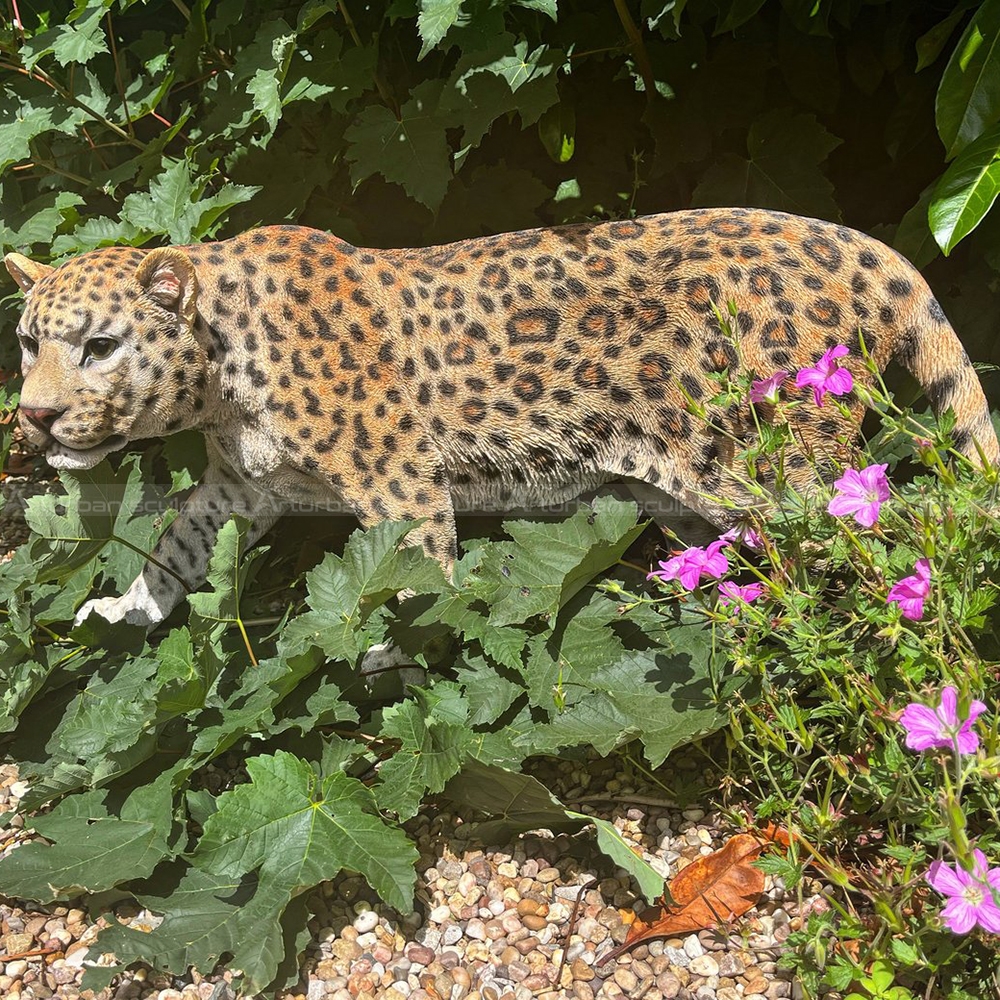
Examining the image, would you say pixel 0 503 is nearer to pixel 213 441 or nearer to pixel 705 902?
pixel 213 441

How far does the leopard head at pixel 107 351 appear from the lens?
379cm

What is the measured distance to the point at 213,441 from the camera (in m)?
4.29

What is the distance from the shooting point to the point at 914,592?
105 inches

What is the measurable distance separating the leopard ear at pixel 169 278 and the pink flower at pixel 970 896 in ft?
9.21

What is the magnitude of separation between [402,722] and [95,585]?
193 centimetres

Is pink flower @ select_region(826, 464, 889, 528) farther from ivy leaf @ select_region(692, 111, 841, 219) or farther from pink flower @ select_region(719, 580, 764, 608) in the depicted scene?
ivy leaf @ select_region(692, 111, 841, 219)

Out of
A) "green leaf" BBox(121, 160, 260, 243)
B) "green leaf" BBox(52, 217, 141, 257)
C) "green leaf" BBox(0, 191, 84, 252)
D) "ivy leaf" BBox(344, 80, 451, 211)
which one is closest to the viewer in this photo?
"ivy leaf" BBox(344, 80, 451, 211)

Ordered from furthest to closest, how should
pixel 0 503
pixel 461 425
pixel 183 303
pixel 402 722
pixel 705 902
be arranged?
pixel 0 503 < pixel 461 425 < pixel 183 303 < pixel 402 722 < pixel 705 902

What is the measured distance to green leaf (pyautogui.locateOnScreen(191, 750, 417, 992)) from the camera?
3125mm

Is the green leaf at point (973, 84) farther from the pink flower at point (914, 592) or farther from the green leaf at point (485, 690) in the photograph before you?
the green leaf at point (485, 690)

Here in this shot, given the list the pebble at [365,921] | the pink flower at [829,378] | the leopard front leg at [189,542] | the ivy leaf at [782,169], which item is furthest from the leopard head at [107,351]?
the ivy leaf at [782,169]

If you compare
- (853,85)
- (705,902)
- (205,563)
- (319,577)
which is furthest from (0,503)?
(853,85)

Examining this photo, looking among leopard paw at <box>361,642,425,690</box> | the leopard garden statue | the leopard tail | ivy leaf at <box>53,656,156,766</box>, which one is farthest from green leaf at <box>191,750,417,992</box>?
the leopard tail

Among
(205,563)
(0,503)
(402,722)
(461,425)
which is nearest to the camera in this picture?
(402,722)
